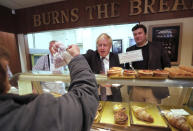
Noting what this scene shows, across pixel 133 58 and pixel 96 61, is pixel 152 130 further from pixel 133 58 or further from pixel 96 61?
pixel 96 61

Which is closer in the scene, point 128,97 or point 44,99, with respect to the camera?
point 44,99

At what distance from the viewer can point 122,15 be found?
2061 mm

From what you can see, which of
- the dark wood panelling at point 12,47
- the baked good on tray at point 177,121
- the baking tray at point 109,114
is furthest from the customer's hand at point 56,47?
the dark wood panelling at point 12,47

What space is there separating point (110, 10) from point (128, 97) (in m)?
1.72

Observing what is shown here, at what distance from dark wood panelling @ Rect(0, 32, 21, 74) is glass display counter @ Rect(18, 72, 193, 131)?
1843 mm

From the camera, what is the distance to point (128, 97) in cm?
142

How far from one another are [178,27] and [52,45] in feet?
7.59

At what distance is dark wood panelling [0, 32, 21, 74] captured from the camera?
2.45m

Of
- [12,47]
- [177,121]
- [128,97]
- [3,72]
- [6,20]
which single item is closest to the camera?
[3,72]

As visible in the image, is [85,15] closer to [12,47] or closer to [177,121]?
[12,47]

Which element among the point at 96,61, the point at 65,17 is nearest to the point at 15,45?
the point at 65,17

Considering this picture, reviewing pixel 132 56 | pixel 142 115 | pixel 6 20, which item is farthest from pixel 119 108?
pixel 6 20

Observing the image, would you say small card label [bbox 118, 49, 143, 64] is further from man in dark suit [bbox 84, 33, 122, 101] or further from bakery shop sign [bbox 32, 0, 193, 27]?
bakery shop sign [bbox 32, 0, 193, 27]

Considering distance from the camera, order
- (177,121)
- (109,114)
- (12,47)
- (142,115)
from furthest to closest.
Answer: (12,47), (109,114), (142,115), (177,121)
